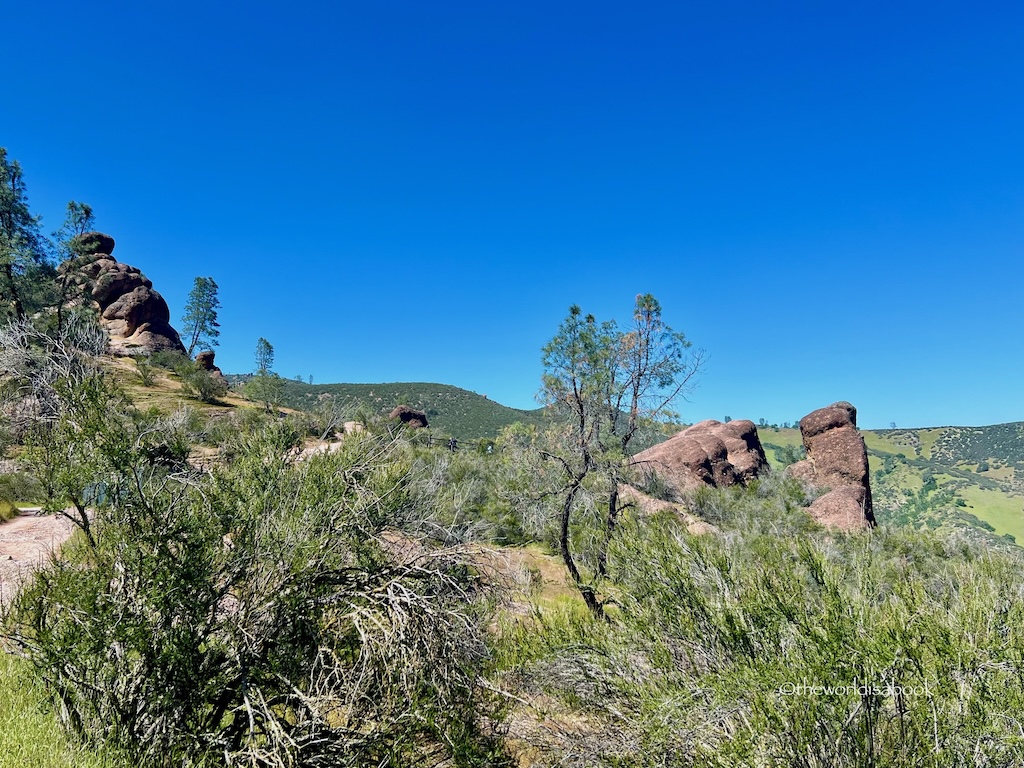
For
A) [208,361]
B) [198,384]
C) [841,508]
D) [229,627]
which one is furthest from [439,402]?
[229,627]

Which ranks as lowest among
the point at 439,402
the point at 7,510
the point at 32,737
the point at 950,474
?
the point at 7,510

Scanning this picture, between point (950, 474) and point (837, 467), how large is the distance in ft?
192

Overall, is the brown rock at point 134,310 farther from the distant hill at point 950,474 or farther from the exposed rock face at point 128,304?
the distant hill at point 950,474

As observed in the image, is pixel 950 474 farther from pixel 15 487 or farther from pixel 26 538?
pixel 15 487

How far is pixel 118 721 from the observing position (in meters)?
3.39

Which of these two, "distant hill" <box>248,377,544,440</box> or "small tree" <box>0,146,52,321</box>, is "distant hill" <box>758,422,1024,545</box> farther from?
"small tree" <box>0,146,52,321</box>

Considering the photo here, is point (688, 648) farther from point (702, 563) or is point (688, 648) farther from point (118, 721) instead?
point (118, 721)

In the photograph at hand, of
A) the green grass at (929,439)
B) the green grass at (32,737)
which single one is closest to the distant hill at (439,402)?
the green grass at (32,737)

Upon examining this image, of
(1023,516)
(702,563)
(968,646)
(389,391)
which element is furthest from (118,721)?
(1023,516)

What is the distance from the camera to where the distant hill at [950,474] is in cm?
4479

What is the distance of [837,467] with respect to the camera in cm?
2523

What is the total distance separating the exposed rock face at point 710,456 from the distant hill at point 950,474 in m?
15.6

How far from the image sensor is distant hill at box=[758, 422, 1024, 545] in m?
44.8

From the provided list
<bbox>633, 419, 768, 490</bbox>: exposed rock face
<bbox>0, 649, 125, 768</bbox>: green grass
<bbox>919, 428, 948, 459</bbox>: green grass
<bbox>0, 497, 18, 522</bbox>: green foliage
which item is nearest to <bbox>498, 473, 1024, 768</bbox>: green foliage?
<bbox>0, 649, 125, 768</bbox>: green grass
